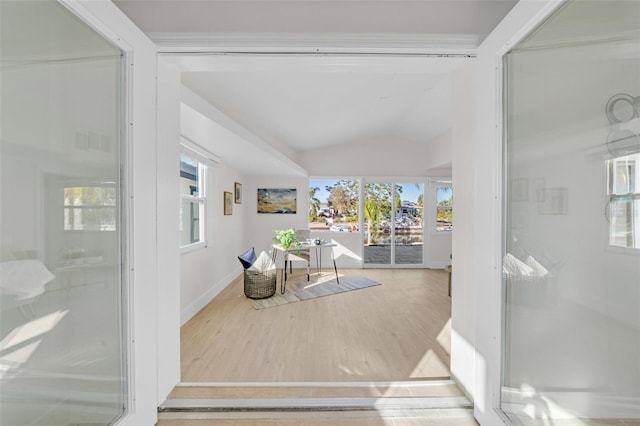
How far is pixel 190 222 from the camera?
3.13m

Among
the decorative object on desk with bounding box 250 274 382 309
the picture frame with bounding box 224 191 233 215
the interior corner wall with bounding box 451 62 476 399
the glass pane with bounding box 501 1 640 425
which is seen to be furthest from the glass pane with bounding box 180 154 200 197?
the glass pane with bounding box 501 1 640 425

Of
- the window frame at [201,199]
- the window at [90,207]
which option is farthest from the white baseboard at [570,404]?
the window frame at [201,199]

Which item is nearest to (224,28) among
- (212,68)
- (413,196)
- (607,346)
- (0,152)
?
(212,68)

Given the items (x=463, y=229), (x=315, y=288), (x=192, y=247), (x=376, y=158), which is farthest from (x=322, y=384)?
(x=376, y=158)

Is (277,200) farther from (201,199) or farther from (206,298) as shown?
(206,298)

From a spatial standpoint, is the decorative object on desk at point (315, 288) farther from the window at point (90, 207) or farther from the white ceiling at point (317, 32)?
the white ceiling at point (317, 32)

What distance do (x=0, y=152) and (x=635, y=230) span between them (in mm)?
1870

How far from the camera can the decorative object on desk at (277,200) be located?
17.9 feet

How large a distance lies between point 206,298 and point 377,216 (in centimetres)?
380

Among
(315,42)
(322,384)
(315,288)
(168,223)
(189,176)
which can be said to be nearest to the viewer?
(315,42)

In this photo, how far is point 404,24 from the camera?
4.46ft

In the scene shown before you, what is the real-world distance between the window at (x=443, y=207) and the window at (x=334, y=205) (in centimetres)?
179

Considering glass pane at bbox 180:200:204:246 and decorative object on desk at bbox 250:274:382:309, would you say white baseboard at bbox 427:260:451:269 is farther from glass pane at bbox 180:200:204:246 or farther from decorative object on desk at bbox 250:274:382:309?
glass pane at bbox 180:200:204:246

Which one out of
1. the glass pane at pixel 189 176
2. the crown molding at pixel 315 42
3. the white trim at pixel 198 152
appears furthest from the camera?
the glass pane at pixel 189 176
